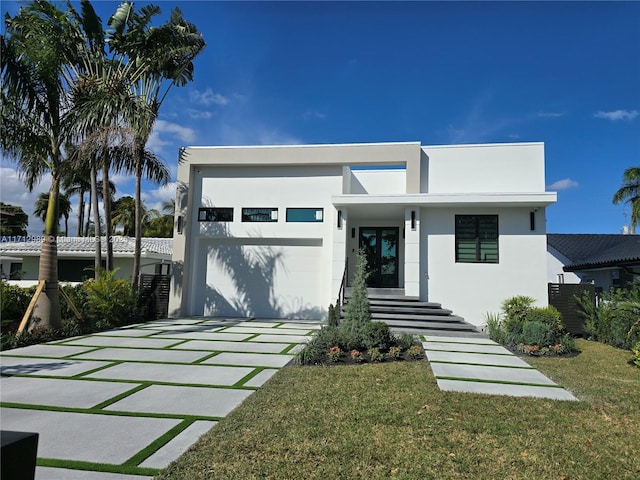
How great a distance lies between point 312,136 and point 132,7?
7.09 metres

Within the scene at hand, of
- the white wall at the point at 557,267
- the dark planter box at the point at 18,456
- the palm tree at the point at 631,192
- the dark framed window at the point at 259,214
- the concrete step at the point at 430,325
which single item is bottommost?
the concrete step at the point at 430,325

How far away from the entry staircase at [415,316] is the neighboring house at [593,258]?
5682 millimetres

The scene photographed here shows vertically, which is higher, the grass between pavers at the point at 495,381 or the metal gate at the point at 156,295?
the metal gate at the point at 156,295

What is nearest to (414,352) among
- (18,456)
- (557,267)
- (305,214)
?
(18,456)

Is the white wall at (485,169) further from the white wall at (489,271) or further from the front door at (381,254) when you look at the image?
the front door at (381,254)

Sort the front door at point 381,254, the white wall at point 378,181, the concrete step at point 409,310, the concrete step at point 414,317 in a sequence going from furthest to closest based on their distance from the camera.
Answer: the white wall at point 378,181 → the front door at point 381,254 → the concrete step at point 409,310 → the concrete step at point 414,317

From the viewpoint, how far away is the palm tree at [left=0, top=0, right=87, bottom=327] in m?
8.75

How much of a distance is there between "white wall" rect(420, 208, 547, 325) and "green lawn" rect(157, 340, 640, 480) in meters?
5.52

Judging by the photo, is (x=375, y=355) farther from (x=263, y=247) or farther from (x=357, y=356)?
(x=263, y=247)

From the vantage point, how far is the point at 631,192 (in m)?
22.3

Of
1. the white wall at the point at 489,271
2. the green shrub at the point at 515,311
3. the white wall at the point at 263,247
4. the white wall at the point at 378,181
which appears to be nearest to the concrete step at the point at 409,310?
the white wall at the point at 489,271

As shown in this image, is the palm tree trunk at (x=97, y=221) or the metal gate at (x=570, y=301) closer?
the metal gate at (x=570, y=301)

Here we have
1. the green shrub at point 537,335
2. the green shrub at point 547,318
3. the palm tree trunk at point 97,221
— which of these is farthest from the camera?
the palm tree trunk at point 97,221

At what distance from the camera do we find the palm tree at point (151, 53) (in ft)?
37.6
